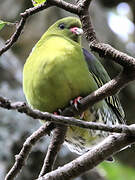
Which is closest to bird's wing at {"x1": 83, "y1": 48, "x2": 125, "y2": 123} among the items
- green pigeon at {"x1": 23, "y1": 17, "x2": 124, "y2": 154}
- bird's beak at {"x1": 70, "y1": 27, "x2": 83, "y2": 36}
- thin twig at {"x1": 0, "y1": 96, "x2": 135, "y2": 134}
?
green pigeon at {"x1": 23, "y1": 17, "x2": 124, "y2": 154}

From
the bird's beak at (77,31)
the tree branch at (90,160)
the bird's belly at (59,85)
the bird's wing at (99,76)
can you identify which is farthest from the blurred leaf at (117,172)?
the bird's beak at (77,31)

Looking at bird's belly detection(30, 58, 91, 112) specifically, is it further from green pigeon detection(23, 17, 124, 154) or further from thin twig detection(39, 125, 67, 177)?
thin twig detection(39, 125, 67, 177)

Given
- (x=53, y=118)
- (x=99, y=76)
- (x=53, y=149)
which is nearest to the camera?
(x=53, y=118)

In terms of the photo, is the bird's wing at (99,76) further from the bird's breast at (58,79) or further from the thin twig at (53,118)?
the thin twig at (53,118)

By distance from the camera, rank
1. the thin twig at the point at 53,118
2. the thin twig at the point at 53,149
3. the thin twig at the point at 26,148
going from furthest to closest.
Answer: the thin twig at the point at 53,149 → the thin twig at the point at 26,148 → the thin twig at the point at 53,118

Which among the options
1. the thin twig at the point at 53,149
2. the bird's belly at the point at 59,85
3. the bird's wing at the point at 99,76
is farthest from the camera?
the bird's wing at the point at 99,76

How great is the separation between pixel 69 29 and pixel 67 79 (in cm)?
58

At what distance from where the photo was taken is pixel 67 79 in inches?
93.0

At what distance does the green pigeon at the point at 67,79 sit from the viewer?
→ 2.36 meters

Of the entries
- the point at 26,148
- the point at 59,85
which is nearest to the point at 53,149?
the point at 26,148

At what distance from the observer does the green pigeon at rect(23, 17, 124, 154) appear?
2.36 meters

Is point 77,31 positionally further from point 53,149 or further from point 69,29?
point 53,149

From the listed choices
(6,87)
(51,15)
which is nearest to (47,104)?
(6,87)

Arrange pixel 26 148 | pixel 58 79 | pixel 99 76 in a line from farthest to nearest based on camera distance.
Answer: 1. pixel 99 76
2. pixel 58 79
3. pixel 26 148
